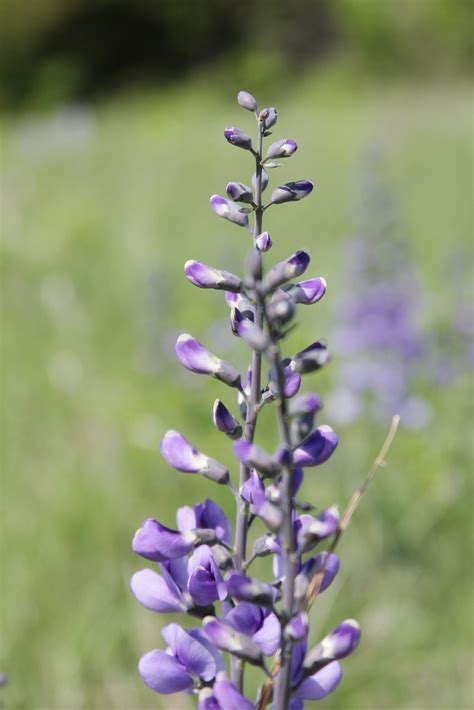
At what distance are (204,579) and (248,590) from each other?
0.32ft

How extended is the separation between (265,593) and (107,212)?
280 inches

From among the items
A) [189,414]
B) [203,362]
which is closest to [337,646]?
→ [203,362]

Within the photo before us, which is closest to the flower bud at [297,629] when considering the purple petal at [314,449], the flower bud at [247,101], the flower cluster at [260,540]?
the flower cluster at [260,540]

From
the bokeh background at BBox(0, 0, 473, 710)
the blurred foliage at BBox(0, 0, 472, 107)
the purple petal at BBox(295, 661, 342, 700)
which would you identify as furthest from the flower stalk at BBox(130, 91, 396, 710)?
the blurred foliage at BBox(0, 0, 472, 107)

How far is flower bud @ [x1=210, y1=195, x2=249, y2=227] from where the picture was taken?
0.80m

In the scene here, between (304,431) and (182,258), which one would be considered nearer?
(304,431)

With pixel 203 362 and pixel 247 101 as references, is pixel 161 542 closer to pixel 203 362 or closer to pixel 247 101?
pixel 203 362

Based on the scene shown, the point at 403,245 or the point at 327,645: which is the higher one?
the point at 403,245

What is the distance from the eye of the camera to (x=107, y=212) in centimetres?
755

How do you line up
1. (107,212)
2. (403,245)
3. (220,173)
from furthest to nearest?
(220,173) < (107,212) < (403,245)

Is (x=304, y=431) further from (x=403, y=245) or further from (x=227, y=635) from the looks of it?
(x=403, y=245)

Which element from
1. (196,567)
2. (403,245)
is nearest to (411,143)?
(403,245)

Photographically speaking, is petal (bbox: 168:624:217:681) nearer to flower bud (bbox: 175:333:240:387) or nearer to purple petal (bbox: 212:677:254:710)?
purple petal (bbox: 212:677:254:710)

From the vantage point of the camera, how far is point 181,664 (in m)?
0.79
